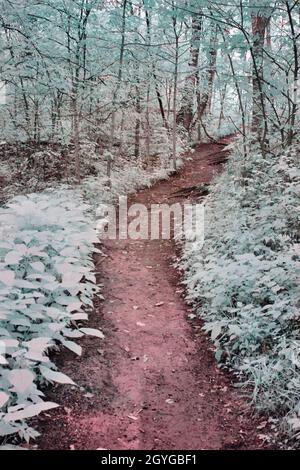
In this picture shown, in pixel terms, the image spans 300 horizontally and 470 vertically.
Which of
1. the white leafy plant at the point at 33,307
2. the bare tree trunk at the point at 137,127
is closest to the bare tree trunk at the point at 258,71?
the white leafy plant at the point at 33,307

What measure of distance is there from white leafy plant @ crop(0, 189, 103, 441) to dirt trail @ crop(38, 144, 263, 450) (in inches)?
12.8

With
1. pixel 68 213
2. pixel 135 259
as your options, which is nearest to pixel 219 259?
pixel 135 259

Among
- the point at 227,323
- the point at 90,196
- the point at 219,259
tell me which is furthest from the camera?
the point at 90,196

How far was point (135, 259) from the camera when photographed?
808 cm

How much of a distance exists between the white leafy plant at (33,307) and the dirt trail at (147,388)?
1.07ft

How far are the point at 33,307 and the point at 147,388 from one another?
4.86 feet

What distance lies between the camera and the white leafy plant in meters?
3.21

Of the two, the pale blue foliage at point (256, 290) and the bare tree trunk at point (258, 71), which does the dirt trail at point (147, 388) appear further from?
the bare tree trunk at point (258, 71)

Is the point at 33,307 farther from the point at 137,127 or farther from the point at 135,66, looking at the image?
the point at 137,127

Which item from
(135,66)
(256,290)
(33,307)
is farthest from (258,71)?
(135,66)

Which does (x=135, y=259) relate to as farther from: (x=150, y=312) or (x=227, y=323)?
(x=227, y=323)

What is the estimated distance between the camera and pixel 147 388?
423cm

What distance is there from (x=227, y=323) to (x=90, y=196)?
25.3ft
